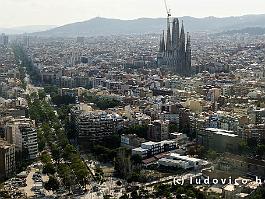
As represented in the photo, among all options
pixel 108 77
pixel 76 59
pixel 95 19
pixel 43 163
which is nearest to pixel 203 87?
pixel 108 77

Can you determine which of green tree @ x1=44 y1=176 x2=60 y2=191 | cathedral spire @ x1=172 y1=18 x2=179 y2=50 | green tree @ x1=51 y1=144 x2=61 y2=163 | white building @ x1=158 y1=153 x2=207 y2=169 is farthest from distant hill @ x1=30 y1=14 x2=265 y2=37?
green tree @ x1=44 y1=176 x2=60 y2=191

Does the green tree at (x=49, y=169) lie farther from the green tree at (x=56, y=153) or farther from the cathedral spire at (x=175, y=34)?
the cathedral spire at (x=175, y=34)

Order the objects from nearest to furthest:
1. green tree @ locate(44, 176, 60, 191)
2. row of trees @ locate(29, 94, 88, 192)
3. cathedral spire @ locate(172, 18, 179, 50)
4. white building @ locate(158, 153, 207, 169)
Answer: green tree @ locate(44, 176, 60, 191) → row of trees @ locate(29, 94, 88, 192) → white building @ locate(158, 153, 207, 169) → cathedral spire @ locate(172, 18, 179, 50)

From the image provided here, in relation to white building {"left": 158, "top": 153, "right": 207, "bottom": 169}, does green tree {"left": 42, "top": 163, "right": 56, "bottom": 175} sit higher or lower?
lower

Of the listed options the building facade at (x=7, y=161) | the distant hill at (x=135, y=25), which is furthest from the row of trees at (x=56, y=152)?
the distant hill at (x=135, y=25)

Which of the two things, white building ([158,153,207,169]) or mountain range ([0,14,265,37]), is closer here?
white building ([158,153,207,169])

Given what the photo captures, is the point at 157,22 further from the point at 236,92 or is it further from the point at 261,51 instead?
the point at 236,92

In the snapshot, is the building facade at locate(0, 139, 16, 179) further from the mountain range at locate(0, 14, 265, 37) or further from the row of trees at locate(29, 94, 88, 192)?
the mountain range at locate(0, 14, 265, 37)

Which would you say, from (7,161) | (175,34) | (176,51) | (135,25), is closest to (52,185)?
(7,161)
